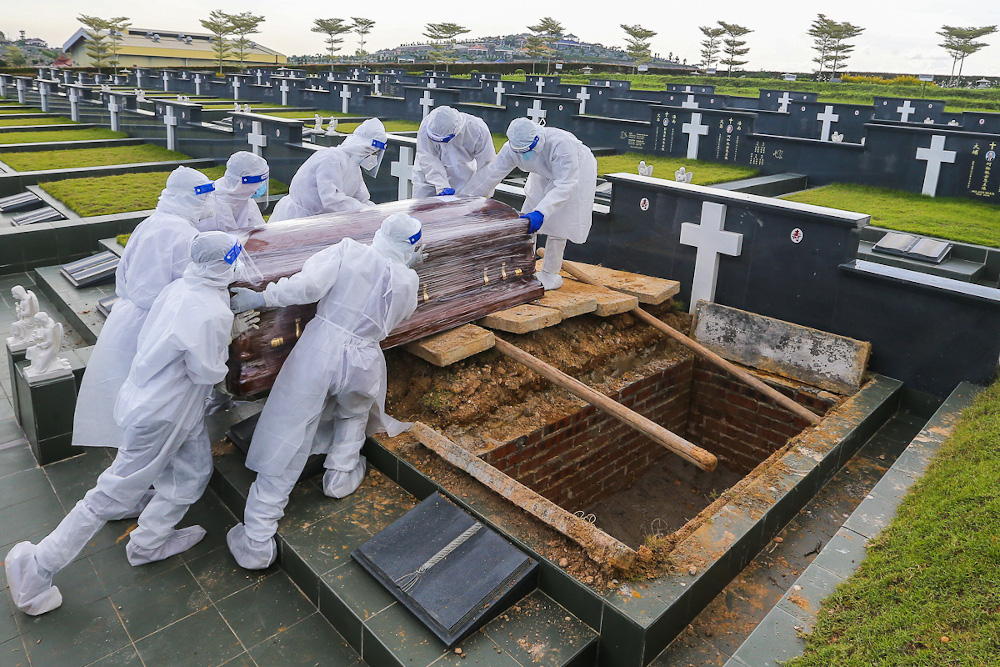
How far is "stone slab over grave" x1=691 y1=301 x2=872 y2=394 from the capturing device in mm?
5305

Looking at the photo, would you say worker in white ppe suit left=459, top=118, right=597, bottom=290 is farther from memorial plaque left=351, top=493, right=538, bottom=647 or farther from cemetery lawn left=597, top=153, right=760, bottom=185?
cemetery lawn left=597, top=153, right=760, bottom=185

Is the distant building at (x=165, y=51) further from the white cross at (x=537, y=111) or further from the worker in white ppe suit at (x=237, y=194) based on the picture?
the worker in white ppe suit at (x=237, y=194)

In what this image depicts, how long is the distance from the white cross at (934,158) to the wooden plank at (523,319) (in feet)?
23.7

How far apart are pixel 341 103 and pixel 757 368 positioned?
17.9 metres

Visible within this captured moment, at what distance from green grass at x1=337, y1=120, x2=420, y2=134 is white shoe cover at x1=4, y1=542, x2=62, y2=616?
43.9 feet

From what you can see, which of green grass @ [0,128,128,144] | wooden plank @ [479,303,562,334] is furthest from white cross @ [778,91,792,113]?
green grass @ [0,128,128,144]

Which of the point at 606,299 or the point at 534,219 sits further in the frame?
the point at 606,299

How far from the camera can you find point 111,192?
9.94 meters

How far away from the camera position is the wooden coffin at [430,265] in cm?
392

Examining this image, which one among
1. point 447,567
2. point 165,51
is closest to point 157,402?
point 447,567

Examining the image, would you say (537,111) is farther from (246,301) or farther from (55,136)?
(246,301)

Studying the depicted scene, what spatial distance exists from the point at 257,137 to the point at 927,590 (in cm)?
1008

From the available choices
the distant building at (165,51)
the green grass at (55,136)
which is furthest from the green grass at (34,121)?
the distant building at (165,51)

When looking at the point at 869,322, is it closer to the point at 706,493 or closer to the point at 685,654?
the point at 706,493
